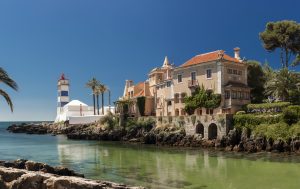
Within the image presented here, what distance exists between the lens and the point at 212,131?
1961 inches

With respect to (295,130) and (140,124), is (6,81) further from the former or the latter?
(140,124)

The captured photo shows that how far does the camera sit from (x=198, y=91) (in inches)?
2185

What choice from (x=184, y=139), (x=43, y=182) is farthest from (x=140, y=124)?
(x=43, y=182)

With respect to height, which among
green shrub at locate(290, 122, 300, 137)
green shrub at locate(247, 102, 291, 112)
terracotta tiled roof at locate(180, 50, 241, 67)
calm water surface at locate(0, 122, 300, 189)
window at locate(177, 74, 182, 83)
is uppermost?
terracotta tiled roof at locate(180, 50, 241, 67)

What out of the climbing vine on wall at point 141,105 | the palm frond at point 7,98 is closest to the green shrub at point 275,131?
the palm frond at point 7,98

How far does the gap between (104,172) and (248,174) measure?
1020 centimetres

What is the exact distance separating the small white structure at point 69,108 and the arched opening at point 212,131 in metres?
43.7

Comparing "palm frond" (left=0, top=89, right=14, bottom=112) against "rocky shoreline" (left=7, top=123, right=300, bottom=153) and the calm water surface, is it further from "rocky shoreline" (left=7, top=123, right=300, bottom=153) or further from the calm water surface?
"rocky shoreline" (left=7, top=123, right=300, bottom=153)

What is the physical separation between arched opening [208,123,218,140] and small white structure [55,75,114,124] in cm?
4373

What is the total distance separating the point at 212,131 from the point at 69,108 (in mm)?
61499

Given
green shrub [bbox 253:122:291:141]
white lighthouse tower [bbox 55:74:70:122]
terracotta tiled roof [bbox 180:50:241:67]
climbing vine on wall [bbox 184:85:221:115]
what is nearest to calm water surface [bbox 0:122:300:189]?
green shrub [bbox 253:122:291:141]

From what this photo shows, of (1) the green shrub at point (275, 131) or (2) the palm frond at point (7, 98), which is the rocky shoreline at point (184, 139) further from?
(2) the palm frond at point (7, 98)

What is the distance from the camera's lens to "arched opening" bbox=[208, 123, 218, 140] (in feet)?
161

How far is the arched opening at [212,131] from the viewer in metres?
48.9
